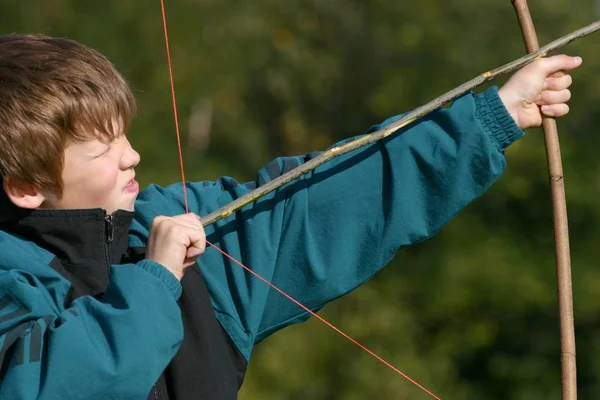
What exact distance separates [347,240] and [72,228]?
0.58 m

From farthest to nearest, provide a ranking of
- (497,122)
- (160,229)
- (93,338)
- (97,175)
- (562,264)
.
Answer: (562,264) → (497,122) → (97,175) → (160,229) → (93,338)

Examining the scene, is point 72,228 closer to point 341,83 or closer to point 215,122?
point 215,122

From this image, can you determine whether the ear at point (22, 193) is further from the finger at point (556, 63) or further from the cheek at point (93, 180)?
the finger at point (556, 63)

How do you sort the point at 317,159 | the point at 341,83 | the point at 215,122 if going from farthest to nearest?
the point at 341,83 → the point at 215,122 → the point at 317,159

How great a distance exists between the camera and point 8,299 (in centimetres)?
205

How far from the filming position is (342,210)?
2.42 m

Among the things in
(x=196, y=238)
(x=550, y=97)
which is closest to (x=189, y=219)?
(x=196, y=238)

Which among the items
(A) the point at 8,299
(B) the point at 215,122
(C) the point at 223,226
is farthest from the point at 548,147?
(B) the point at 215,122

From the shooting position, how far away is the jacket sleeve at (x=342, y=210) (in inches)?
92.7

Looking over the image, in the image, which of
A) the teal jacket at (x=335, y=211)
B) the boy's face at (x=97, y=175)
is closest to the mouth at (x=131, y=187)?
the boy's face at (x=97, y=175)

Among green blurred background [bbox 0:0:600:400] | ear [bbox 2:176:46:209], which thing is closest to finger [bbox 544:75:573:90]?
ear [bbox 2:176:46:209]

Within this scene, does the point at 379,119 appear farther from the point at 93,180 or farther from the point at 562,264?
the point at 93,180

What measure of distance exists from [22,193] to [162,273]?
359 millimetres

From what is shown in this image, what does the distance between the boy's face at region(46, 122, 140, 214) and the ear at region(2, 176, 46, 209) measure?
0.11ft
